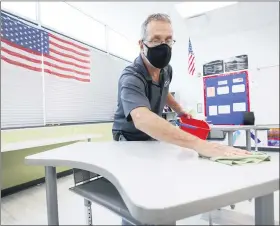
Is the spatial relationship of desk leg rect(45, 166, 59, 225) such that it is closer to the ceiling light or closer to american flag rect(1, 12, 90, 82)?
american flag rect(1, 12, 90, 82)

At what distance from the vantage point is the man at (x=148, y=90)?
0.82 meters

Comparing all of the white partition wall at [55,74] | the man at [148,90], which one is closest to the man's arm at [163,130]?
the man at [148,90]

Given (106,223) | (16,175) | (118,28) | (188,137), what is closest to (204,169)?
(188,137)

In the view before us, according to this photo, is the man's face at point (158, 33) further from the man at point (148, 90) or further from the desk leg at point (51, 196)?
the desk leg at point (51, 196)

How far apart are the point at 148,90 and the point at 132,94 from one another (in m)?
0.18

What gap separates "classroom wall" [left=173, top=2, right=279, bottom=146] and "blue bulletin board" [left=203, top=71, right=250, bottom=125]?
195 mm

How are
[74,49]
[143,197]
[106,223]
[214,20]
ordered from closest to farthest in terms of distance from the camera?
1. [143,197]
2. [106,223]
3. [74,49]
4. [214,20]

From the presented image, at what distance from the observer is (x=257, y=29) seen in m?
4.84

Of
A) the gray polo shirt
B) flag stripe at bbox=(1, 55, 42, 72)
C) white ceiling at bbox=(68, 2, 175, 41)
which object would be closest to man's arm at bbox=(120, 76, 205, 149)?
the gray polo shirt

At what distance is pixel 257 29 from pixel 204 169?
5364mm

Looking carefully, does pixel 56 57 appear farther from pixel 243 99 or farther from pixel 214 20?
pixel 243 99

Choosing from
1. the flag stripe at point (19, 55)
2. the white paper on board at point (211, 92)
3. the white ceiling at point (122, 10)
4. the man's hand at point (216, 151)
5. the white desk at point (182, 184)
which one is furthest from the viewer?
the white paper on board at point (211, 92)

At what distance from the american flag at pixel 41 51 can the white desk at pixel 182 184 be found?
276 centimetres

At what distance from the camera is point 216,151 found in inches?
26.5
